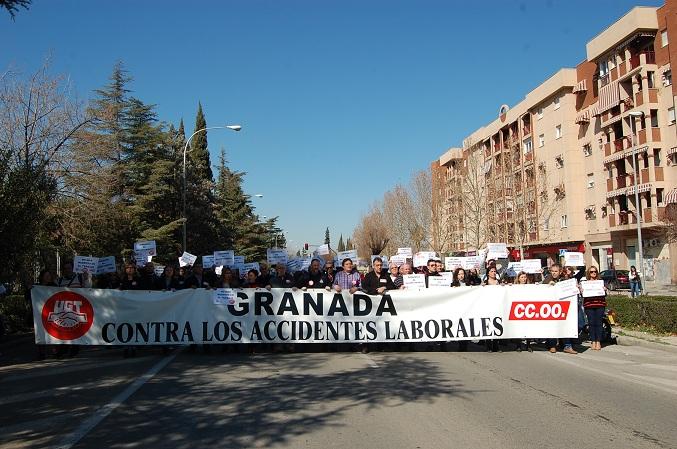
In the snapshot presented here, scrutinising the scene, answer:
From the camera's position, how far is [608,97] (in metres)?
48.0

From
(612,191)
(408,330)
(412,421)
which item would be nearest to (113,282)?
(408,330)

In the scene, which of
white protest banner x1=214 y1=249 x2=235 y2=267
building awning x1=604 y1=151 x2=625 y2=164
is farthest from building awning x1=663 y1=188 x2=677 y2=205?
white protest banner x1=214 y1=249 x2=235 y2=267

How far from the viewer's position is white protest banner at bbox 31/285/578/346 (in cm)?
1164

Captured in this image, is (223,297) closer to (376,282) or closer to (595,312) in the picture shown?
(376,282)

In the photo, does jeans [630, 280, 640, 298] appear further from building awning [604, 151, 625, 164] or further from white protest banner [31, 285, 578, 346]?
white protest banner [31, 285, 578, 346]

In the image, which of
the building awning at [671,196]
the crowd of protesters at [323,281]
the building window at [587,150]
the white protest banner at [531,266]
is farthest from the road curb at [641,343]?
the building window at [587,150]

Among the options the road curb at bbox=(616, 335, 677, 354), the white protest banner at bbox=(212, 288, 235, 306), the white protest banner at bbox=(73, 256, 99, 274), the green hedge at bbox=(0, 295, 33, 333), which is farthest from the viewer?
the green hedge at bbox=(0, 295, 33, 333)

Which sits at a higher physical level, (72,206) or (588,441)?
(72,206)

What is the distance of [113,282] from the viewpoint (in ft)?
43.0

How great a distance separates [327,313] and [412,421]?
5.67 m

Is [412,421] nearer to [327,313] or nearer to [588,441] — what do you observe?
[588,441]

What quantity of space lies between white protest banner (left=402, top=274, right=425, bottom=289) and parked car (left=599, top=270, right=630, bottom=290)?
30.0 meters

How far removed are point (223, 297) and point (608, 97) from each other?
4476cm

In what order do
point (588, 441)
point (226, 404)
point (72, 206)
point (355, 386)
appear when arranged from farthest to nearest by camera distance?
point (72, 206) < point (355, 386) < point (226, 404) < point (588, 441)
